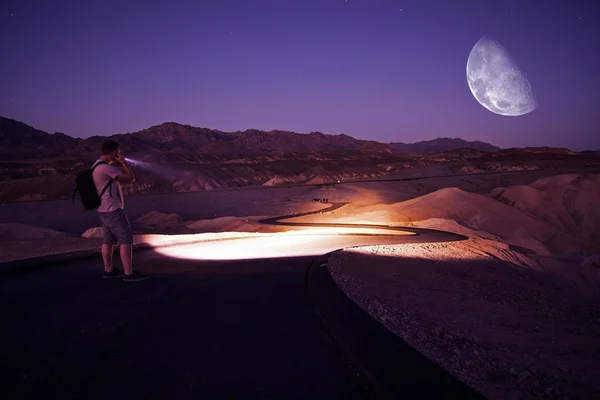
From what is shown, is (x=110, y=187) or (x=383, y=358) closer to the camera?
(x=383, y=358)

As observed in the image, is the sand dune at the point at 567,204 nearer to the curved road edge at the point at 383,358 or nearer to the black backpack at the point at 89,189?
the curved road edge at the point at 383,358

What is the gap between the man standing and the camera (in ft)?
22.3

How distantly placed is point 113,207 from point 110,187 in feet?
1.00

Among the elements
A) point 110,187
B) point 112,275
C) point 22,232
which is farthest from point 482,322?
point 22,232

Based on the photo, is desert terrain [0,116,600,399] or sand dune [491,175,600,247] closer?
desert terrain [0,116,600,399]

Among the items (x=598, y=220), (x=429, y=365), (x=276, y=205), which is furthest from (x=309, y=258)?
(x=276, y=205)

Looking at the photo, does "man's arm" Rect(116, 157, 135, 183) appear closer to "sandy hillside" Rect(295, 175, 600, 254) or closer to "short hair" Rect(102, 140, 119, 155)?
"short hair" Rect(102, 140, 119, 155)

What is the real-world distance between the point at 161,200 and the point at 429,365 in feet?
281

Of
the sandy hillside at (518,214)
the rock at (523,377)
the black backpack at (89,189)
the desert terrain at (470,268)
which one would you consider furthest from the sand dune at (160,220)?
the rock at (523,377)

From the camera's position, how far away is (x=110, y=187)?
271 inches

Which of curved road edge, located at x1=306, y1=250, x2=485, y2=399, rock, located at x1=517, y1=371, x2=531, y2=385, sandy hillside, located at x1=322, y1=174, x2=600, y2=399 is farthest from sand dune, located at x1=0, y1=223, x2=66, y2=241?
rock, located at x1=517, y1=371, x2=531, y2=385

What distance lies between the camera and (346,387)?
10.8 feet

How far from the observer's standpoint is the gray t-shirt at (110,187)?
6.77 meters

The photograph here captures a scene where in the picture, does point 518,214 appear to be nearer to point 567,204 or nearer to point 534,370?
point 567,204
